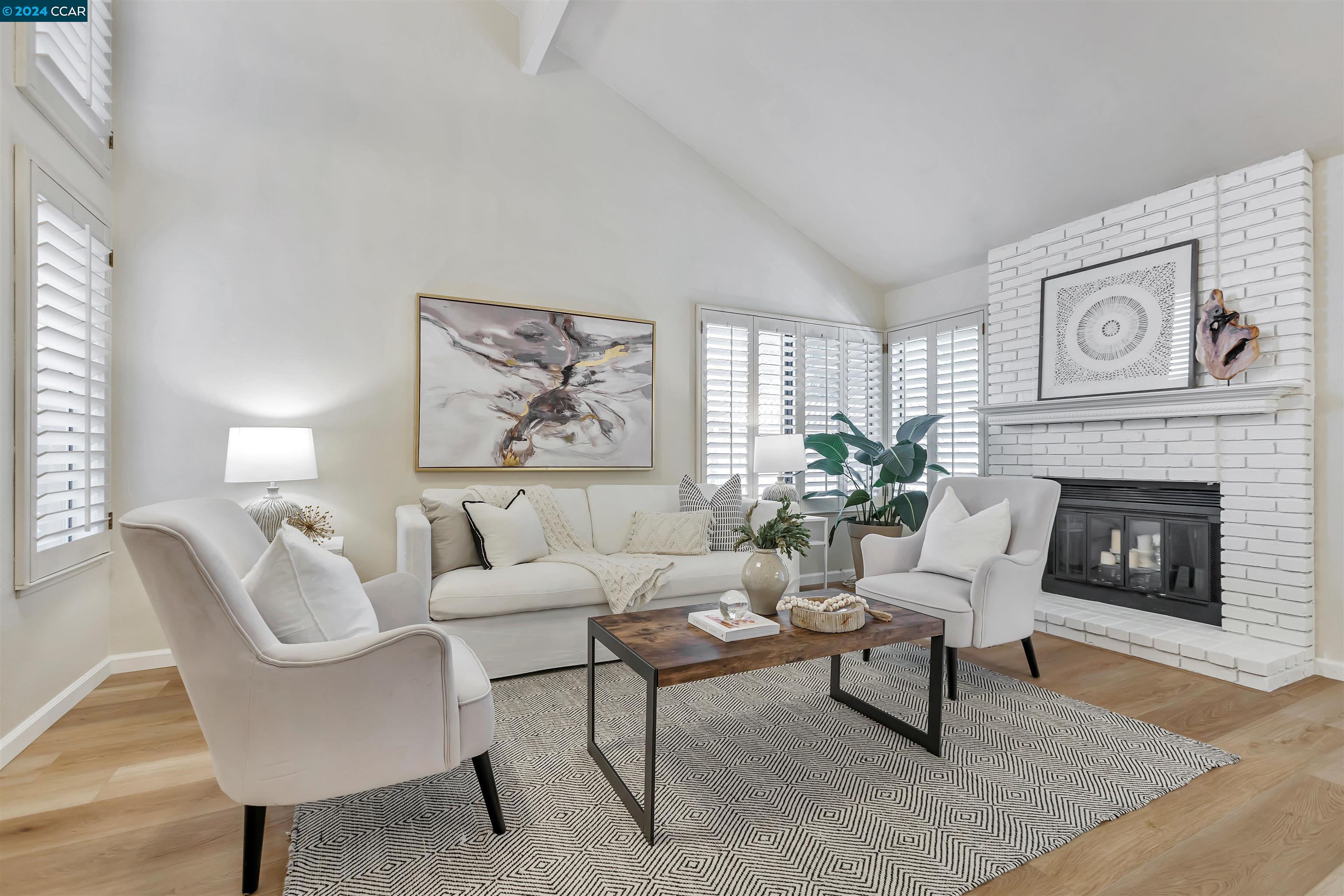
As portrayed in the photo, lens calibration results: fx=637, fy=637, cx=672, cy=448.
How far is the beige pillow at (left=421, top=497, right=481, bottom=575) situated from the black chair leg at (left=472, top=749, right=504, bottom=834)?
1.48 metres

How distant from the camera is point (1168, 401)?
332cm

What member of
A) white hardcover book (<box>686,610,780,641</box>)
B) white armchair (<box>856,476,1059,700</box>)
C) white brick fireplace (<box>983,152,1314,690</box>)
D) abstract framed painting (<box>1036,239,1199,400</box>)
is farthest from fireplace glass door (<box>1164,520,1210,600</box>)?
white hardcover book (<box>686,610,780,641</box>)

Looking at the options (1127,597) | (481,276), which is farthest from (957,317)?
(481,276)

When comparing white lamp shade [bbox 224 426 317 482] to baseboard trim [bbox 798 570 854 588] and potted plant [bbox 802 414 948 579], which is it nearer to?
potted plant [bbox 802 414 948 579]

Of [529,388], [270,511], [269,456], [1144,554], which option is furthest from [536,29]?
[1144,554]

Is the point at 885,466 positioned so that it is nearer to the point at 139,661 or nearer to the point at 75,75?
the point at 139,661

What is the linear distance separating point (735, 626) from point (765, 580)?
269 millimetres

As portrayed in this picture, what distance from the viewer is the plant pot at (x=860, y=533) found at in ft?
14.4

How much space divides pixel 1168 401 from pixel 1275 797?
2063 mm

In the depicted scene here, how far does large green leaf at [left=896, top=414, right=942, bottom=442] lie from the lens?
438cm

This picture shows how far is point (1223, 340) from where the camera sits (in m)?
3.07

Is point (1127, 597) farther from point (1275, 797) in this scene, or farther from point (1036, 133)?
point (1036, 133)

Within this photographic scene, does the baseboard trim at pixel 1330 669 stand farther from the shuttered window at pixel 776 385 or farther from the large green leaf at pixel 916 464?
the shuttered window at pixel 776 385

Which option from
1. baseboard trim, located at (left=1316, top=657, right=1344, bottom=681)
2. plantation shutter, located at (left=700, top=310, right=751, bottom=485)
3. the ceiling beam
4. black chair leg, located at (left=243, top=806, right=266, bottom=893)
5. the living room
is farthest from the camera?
plantation shutter, located at (left=700, top=310, right=751, bottom=485)
